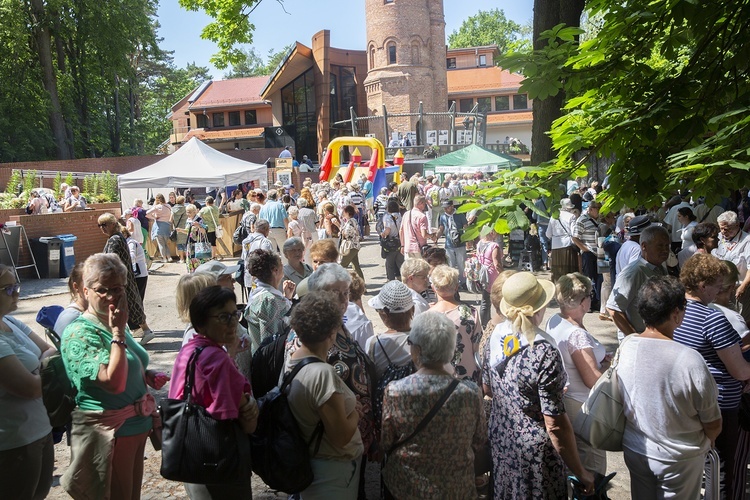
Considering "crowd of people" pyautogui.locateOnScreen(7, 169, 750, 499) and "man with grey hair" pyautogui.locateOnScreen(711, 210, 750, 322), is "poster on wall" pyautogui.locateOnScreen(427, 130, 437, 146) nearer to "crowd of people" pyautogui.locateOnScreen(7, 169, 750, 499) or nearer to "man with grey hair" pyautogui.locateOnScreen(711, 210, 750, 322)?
"man with grey hair" pyautogui.locateOnScreen(711, 210, 750, 322)

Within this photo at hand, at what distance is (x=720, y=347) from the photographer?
399 cm

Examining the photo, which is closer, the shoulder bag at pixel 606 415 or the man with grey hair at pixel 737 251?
the shoulder bag at pixel 606 415

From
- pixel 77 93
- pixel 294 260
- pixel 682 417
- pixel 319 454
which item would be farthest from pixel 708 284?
pixel 77 93

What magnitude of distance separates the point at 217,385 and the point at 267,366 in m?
0.96

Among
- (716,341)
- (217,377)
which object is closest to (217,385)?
(217,377)

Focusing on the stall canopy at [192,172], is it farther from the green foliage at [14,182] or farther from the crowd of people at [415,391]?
the crowd of people at [415,391]

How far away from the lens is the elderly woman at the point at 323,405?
3.22 metres

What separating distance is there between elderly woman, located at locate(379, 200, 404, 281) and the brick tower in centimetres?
3361

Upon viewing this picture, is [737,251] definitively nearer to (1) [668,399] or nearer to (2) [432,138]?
(1) [668,399]

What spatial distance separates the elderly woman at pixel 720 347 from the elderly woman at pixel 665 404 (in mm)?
524

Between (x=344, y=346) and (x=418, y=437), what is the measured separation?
78 cm

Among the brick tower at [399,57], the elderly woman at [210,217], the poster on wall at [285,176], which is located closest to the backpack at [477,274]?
the elderly woman at [210,217]

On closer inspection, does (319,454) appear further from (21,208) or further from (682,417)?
(21,208)

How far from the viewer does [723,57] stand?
488 centimetres
